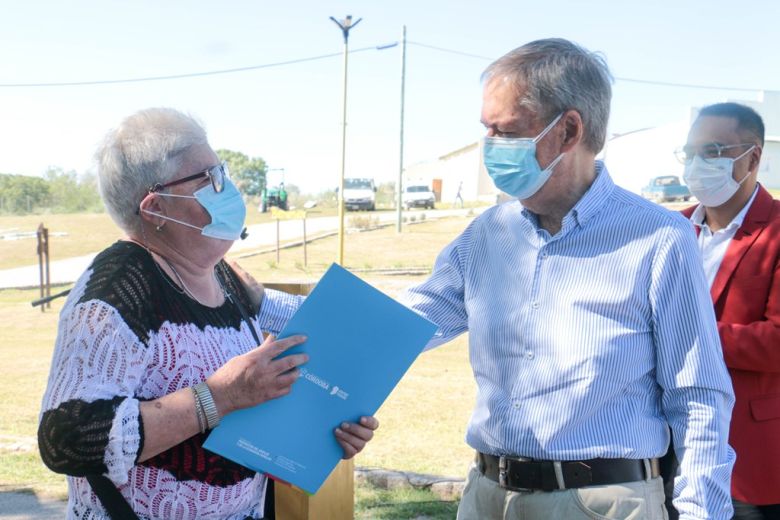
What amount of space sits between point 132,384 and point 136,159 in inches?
24.7

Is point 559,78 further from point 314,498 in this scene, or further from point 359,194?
point 359,194

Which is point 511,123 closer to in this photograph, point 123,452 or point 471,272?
point 471,272

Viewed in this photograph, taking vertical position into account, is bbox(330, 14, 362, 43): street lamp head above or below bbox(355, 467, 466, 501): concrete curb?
above

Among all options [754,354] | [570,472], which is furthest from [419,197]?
[570,472]

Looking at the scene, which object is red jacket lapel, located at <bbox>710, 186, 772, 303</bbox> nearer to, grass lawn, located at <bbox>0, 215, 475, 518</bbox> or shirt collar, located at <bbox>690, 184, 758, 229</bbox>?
shirt collar, located at <bbox>690, 184, 758, 229</bbox>

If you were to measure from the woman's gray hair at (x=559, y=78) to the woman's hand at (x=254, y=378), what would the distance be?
0.97 m

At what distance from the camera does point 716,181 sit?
10.9 ft

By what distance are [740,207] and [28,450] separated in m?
5.75

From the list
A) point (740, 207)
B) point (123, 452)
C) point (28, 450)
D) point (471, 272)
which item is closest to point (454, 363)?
point (28, 450)

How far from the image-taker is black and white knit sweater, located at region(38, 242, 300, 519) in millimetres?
1840

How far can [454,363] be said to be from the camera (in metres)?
10.5

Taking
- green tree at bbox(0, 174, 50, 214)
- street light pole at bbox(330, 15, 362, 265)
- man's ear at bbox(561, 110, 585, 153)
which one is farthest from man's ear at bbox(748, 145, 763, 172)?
green tree at bbox(0, 174, 50, 214)

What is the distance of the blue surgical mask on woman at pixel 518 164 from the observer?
2.33 m

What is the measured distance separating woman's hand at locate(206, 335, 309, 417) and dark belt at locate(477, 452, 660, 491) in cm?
72
